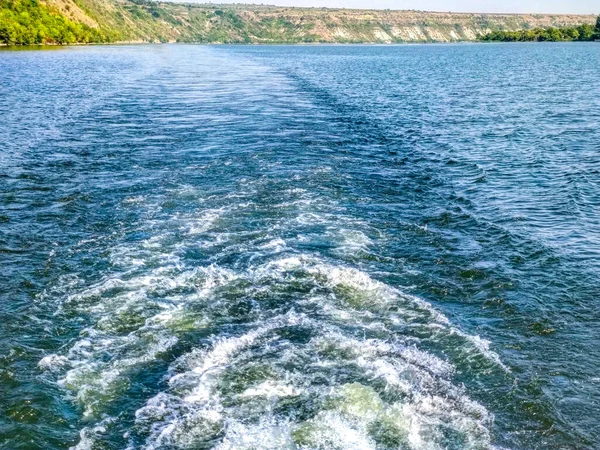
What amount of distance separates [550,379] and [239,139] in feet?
92.1

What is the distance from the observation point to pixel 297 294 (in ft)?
49.0

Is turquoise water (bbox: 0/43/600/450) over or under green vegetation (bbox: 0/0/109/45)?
under

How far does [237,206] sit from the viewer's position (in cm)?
2212

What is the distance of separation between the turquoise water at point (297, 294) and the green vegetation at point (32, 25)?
143 meters

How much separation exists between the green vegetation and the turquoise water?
14304 centimetres

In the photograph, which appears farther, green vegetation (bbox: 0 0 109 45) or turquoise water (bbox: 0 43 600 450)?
green vegetation (bbox: 0 0 109 45)

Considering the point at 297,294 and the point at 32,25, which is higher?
the point at 32,25

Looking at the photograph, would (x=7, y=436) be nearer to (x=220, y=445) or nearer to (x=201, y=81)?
(x=220, y=445)

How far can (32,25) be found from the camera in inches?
6417

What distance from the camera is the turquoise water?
10.1 m

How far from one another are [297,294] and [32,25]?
18327cm

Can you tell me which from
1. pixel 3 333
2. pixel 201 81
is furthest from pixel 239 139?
pixel 201 81

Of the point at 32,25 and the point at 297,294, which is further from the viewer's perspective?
the point at 32,25

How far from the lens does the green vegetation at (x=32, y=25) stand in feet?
495
